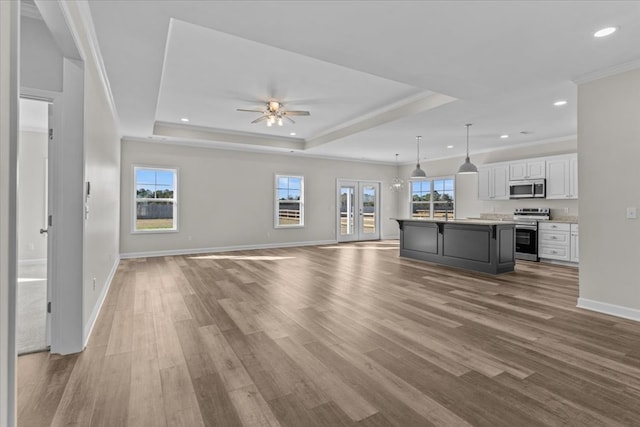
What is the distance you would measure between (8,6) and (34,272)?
615 cm

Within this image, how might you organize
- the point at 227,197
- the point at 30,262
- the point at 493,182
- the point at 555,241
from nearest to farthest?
1. the point at 30,262
2. the point at 555,241
3. the point at 493,182
4. the point at 227,197

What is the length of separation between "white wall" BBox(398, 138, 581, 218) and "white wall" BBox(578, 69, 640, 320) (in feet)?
12.7

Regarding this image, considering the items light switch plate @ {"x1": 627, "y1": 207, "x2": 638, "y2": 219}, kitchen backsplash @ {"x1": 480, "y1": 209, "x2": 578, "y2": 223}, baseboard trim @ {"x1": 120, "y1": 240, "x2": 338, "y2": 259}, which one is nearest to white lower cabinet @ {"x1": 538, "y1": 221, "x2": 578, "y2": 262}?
kitchen backsplash @ {"x1": 480, "y1": 209, "x2": 578, "y2": 223}

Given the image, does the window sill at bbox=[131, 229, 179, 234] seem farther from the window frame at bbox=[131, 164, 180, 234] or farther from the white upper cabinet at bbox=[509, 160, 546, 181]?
the white upper cabinet at bbox=[509, 160, 546, 181]

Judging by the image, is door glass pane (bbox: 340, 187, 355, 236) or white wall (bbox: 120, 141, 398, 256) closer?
white wall (bbox: 120, 141, 398, 256)

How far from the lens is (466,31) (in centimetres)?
281

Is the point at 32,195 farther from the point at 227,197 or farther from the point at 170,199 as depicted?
the point at 227,197

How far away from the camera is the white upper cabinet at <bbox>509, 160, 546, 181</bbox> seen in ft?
23.4

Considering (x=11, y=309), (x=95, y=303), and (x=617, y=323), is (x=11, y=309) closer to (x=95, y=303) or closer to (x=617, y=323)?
(x=95, y=303)

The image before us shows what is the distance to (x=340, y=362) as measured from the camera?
247cm

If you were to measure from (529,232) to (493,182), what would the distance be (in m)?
1.57

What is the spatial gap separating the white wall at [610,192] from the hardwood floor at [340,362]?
0.31 metres

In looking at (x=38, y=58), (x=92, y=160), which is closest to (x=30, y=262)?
(x=92, y=160)

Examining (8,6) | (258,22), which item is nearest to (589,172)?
(258,22)
